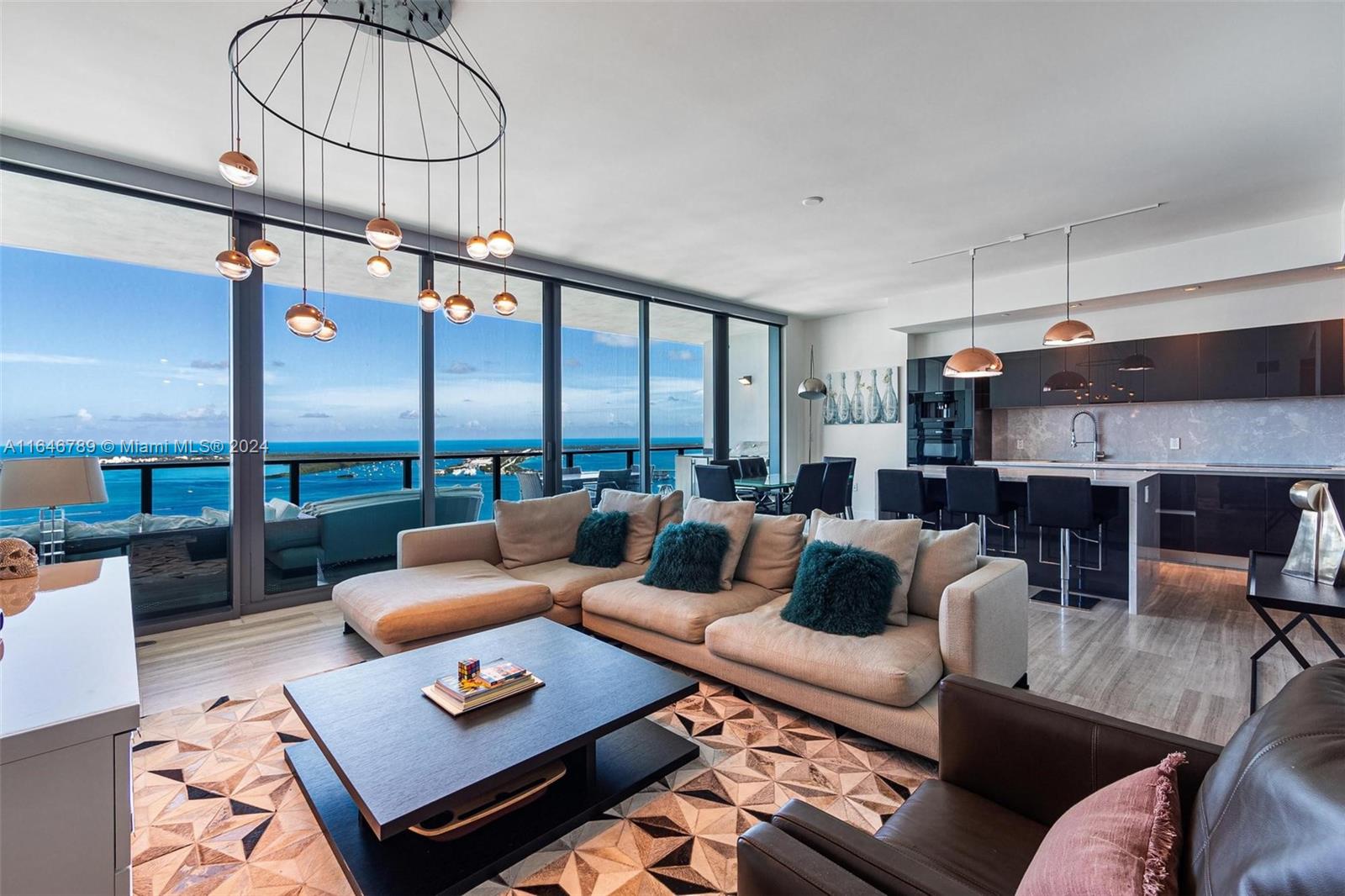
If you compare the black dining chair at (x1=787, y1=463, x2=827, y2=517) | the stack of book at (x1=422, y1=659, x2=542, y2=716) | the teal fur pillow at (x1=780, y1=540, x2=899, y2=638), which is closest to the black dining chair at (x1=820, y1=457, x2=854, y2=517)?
the black dining chair at (x1=787, y1=463, x2=827, y2=517)

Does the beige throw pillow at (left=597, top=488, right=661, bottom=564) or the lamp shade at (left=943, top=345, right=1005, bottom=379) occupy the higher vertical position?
the lamp shade at (left=943, top=345, right=1005, bottom=379)

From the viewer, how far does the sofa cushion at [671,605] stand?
2.86 metres

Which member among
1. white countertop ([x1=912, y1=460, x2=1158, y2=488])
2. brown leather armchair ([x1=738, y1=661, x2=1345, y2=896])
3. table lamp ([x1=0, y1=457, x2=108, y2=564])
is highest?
table lamp ([x1=0, y1=457, x2=108, y2=564])

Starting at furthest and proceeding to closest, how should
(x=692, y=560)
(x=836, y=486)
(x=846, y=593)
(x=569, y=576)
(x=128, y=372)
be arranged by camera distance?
(x=836, y=486) < (x=128, y=372) < (x=569, y=576) < (x=692, y=560) < (x=846, y=593)

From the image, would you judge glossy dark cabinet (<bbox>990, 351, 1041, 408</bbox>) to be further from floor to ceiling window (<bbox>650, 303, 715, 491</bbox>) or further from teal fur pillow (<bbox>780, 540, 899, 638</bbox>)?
teal fur pillow (<bbox>780, 540, 899, 638</bbox>)

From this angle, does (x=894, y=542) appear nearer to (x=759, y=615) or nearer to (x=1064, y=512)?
(x=759, y=615)

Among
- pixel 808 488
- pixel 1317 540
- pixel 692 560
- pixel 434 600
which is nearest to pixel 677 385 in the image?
pixel 808 488

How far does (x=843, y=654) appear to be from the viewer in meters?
2.32

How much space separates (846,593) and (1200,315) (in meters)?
5.63

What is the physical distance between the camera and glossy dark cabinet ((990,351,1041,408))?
658 centimetres

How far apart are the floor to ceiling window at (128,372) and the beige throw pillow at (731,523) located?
331 centimetres

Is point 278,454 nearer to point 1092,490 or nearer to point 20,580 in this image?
point 20,580

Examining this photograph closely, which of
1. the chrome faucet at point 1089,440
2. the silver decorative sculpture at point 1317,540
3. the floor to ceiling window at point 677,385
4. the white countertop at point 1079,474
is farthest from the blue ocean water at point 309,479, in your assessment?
the chrome faucet at point 1089,440

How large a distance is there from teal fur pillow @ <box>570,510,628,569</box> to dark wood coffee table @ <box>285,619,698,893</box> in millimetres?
1365
